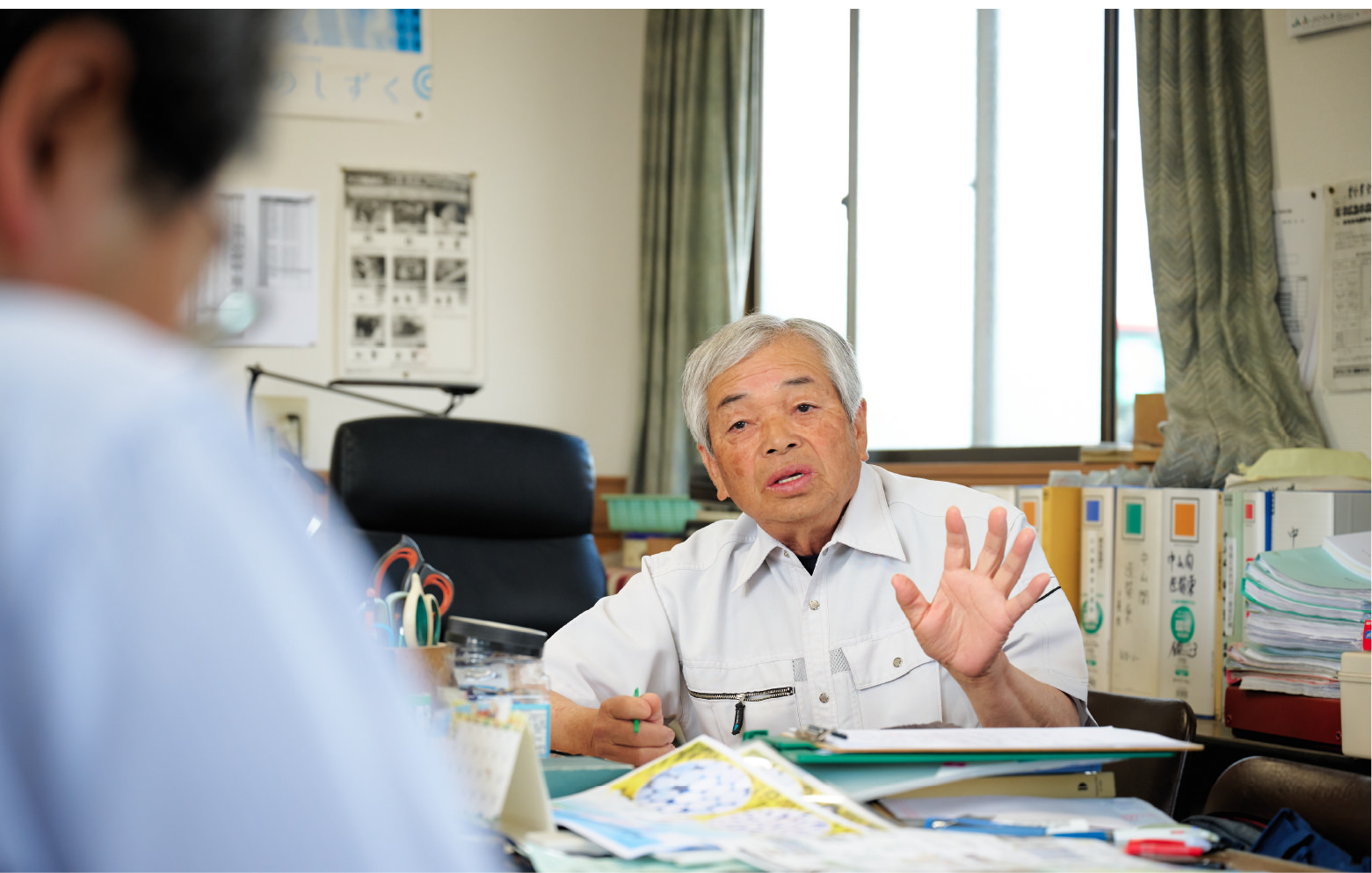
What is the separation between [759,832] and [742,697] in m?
0.73

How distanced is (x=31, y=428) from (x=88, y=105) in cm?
9

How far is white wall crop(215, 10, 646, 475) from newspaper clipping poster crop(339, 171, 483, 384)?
0.17ft

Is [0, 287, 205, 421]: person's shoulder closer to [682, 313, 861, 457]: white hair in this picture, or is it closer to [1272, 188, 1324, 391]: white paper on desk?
[682, 313, 861, 457]: white hair

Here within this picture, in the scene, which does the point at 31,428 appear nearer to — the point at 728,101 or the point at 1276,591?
the point at 1276,591

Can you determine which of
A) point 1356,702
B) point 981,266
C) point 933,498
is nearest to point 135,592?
point 933,498

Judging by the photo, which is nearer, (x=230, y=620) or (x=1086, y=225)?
(x=230, y=620)

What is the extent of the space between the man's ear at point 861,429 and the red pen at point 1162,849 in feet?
3.00

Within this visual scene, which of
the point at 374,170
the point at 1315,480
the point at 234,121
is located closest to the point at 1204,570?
the point at 1315,480

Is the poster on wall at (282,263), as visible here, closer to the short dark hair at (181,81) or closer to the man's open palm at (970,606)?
the man's open palm at (970,606)

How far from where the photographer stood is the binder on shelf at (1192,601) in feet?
6.57

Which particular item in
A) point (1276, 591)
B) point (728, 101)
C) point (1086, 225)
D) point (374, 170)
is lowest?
point (1276, 591)

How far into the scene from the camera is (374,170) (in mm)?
3883

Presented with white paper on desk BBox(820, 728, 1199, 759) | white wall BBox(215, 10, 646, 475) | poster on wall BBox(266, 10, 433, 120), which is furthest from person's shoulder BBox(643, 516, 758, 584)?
poster on wall BBox(266, 10, 433, 120)

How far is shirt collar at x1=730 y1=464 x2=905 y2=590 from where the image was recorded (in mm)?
1529
